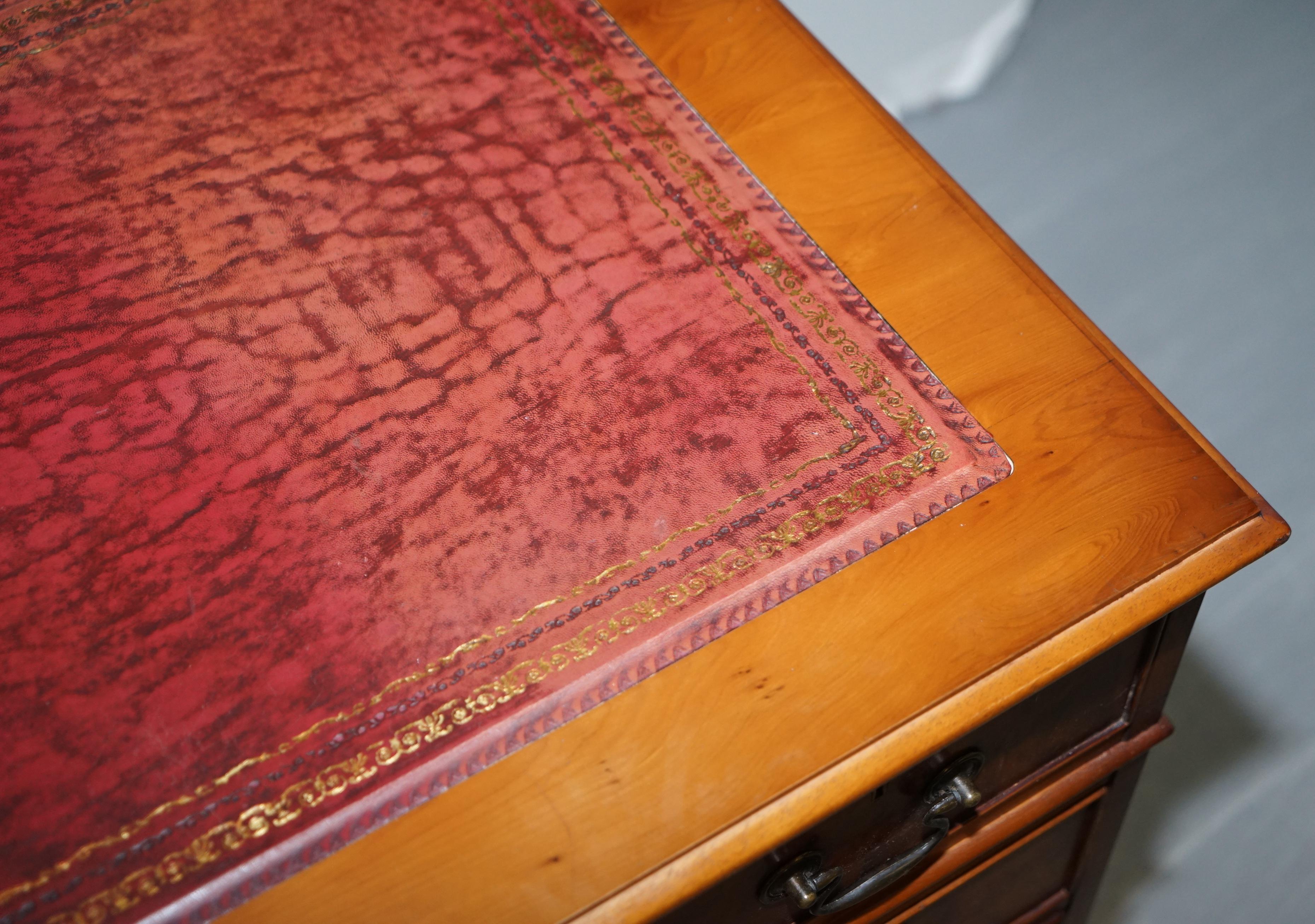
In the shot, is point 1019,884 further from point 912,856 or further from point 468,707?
point 468,707

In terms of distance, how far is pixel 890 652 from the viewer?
Answer: 705mm

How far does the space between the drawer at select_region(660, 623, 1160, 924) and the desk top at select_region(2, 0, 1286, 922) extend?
0.27 feet

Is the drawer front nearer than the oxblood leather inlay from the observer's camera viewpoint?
No

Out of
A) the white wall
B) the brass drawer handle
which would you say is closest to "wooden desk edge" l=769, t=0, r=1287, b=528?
the brass drawer handle

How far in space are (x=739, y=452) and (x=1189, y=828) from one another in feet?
3.29

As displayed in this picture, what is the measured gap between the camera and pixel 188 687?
701 mm

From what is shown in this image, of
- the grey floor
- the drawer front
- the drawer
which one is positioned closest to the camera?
the drawer

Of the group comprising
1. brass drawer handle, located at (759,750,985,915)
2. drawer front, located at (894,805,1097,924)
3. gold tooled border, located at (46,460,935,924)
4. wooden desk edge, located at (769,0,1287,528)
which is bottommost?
drawer front, located at (894,805,1097,924)

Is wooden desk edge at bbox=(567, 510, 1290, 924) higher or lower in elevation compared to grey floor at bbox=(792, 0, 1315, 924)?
higher

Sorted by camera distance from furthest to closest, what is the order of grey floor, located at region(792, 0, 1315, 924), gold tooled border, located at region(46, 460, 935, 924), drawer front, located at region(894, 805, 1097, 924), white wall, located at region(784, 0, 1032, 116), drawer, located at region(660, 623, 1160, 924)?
white wall, located at region(784, 0, 1032, 116), grey floor, located at region(792, 0, 1315, 924), drawer front, located at region(894, 805, 1097, 924), drawer, located at region(660, 623, 1160, 924), gold tooled border, located at region(46, 460, 935, 924)

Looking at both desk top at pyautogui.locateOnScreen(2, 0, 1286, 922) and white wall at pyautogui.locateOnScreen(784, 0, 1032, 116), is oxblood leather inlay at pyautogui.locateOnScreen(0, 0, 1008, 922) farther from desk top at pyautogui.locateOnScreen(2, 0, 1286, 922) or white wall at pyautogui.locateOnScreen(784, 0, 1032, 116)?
white wall at pyautogui.locateOnScreen(784, 0, 1032, 116)

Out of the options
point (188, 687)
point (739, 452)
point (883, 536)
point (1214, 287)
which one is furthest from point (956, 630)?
point (1214, 287)

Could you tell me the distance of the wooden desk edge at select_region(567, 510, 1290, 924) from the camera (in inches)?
25.4

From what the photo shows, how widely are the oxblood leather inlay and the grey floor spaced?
92 cm
